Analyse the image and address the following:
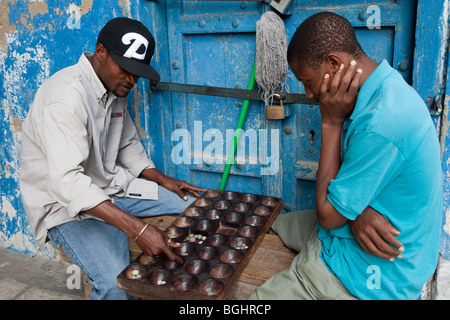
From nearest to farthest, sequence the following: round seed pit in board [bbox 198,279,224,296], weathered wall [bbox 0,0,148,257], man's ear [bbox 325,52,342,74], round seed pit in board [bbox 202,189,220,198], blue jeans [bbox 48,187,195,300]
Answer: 1. man's ear [bbox 325,52,342,74]
2. round seed pit in board [bbox 198,279,224,296]
3. blue jeans [bbox 48,187,195,300]
4. round seed pit in board [bbox 202,189,220,198]
5. weathered wall [bbox 0,0,148,257]

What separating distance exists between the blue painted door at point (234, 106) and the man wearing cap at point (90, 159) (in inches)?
19.1

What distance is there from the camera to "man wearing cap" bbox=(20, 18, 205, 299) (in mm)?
2059

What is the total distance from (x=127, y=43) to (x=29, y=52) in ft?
4.59

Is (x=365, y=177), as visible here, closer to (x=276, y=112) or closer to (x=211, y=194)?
(x=276, y=112)

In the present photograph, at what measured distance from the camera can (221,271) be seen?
1.94 m

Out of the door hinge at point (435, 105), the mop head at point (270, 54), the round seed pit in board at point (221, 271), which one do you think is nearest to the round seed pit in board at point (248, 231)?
the round seed pit in board at point (221, 271)

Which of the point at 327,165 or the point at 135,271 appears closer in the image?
the point at 327,165

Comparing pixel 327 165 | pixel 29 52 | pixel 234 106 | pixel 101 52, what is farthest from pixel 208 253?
pixel 29 52

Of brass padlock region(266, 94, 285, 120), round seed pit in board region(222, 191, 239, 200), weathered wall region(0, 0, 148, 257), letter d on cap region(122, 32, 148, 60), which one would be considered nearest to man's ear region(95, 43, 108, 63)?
letter d on cap region(122, 32, 148, 60)

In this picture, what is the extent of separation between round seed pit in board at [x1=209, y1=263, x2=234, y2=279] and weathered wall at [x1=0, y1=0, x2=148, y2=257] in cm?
145

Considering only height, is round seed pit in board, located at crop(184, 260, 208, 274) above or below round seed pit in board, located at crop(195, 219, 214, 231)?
below

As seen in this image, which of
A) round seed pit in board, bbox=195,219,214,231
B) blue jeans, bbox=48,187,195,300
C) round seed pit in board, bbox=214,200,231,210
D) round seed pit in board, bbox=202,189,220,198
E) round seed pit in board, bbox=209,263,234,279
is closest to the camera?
round seed pit in board, bbox=209,263,234,279

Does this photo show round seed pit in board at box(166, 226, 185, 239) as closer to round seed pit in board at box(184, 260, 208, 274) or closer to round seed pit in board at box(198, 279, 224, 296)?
round seed pit in board at box(184, 260, 208, 274)

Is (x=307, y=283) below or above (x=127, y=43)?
below
